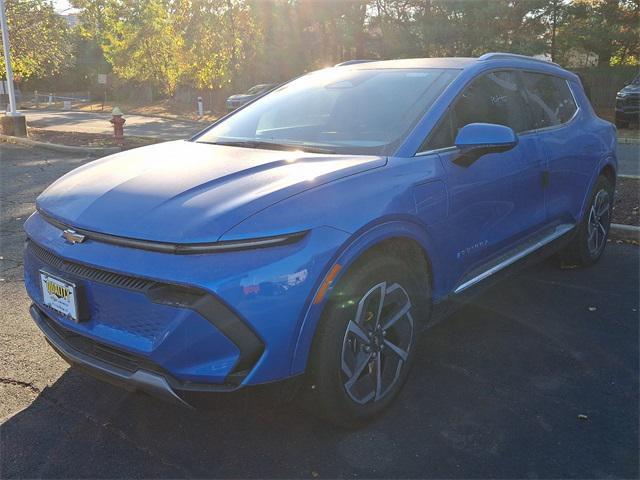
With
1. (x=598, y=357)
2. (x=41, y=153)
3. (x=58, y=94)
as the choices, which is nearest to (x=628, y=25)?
(x=41, y=153)

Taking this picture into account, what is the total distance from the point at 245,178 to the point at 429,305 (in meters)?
1.17

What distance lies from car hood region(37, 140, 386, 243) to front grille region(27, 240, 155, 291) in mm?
163

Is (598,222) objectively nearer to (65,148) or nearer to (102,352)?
(102,352)

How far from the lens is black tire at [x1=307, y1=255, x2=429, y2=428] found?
8.08 ft

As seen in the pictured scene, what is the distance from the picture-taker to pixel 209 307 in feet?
7.14

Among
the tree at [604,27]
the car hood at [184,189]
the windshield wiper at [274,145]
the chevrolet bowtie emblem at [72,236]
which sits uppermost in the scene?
the tree at [604,27]

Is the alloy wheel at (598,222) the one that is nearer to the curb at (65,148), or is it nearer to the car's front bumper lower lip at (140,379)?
the car's front bumper lower lip at (140,379)

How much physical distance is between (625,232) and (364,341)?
4489 mm

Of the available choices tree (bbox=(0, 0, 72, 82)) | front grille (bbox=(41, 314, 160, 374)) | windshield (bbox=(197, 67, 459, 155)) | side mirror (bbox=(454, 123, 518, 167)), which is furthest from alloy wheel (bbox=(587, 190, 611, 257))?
tree (bbox=(0, 0, 72, 82))

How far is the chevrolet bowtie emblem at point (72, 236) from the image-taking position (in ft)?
8.16

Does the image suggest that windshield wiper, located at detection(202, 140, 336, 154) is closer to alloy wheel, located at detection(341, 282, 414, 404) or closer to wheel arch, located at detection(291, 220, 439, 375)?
wheel arch, located at detection(291, 220, 439, 375)

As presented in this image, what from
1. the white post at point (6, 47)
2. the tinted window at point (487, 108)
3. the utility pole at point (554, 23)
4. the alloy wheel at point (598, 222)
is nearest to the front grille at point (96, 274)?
the tinted window at point (487, 108)

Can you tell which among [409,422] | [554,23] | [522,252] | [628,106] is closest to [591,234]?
[522,252]

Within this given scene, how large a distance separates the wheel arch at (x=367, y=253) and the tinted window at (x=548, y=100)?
5.57ft
